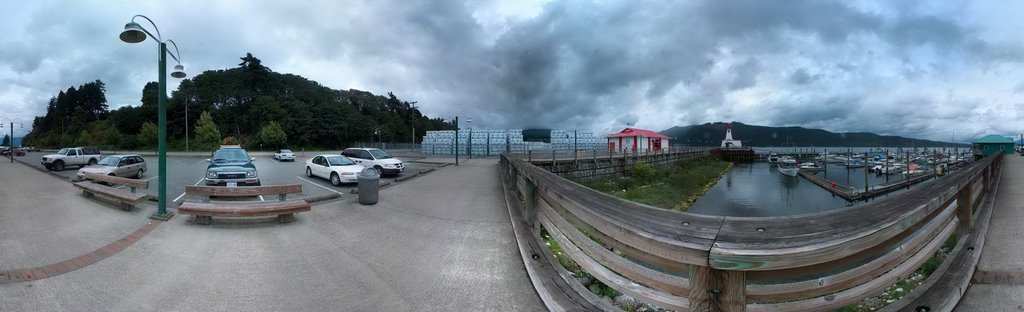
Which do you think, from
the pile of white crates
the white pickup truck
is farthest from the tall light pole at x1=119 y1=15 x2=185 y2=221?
the pile of white crates

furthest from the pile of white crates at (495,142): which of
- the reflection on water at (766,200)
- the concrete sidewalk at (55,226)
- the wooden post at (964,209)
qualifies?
the wooden post at (964,209)

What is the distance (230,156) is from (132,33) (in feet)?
22.6

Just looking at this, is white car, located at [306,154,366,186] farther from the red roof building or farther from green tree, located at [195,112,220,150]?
green tree, located at [195,112,220,150]

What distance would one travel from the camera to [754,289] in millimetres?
2109

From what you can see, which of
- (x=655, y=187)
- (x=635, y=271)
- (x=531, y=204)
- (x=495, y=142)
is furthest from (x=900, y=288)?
(x=495, y=142)

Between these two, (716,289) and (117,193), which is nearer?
(716,289)

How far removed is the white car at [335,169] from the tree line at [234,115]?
148 ft

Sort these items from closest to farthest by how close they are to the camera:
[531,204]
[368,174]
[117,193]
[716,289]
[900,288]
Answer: [716,289], [900,288], [531,204], [117,193], [368,174]

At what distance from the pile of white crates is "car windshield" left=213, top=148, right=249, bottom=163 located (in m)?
27.4

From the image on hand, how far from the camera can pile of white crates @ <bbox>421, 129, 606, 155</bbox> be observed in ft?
142

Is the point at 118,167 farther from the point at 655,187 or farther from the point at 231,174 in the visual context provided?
Answer: the point at 655,187

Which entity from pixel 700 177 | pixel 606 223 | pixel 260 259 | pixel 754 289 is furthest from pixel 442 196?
pixel 700 177

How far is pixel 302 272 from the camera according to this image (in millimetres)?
4438

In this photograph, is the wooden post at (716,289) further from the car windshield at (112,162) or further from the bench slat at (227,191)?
the car windshield at (112,162)
